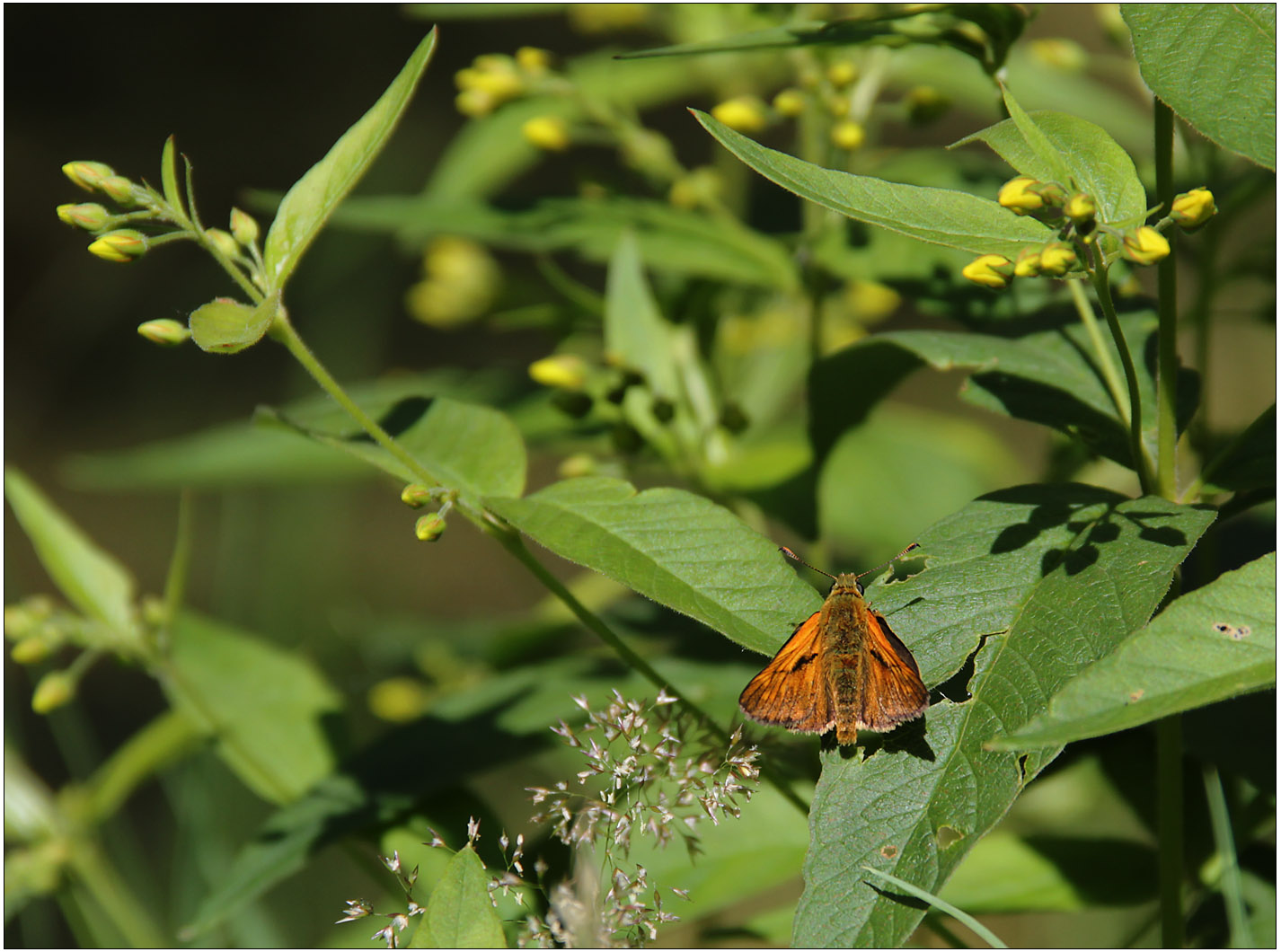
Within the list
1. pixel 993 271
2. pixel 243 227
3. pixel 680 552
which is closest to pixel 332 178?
pixel 243 227

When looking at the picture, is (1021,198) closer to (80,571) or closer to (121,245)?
(121,245)

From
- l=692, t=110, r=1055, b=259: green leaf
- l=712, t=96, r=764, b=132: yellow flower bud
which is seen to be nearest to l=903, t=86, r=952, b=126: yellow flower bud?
l=712, t=96, r=764, b=132: yellow flower bud

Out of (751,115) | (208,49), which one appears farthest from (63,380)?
(751,115)

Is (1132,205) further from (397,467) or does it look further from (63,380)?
(63,380)

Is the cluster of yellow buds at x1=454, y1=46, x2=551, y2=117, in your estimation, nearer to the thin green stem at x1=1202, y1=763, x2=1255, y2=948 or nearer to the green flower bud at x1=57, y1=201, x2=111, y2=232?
the green flower bud at x1=57, y1=201, x2=111, y2=232

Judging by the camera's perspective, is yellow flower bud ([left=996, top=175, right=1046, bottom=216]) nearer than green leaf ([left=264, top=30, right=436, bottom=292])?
Yes

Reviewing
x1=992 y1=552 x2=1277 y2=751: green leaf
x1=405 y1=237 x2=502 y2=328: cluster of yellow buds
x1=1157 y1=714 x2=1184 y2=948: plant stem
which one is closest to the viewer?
x1=992 y1=552 x2=1277 y2=751: green leaf

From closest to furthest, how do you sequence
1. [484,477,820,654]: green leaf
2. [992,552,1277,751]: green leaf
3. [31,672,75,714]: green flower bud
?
1. [992,552,1277,751]: green leaf
2. [484,477,820,654]: green leaf
3. [31,672,75,714]: green flower bud
